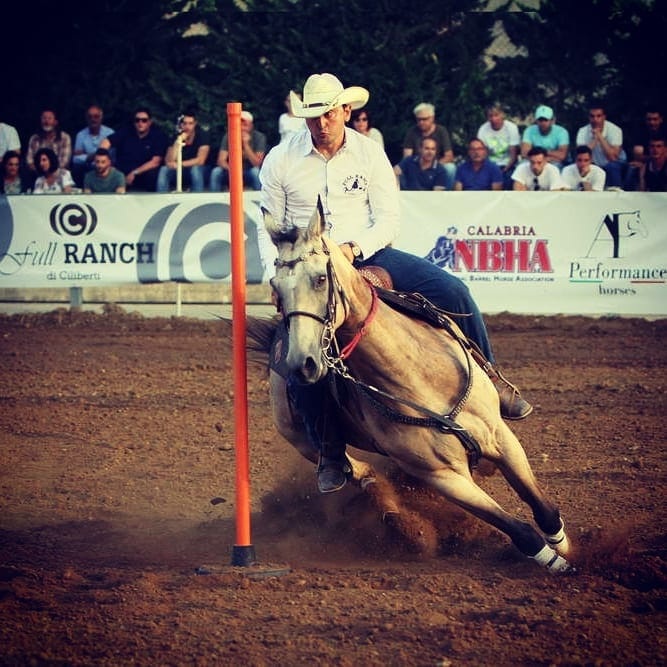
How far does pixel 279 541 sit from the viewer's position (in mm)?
6949

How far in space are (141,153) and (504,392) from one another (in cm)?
1057

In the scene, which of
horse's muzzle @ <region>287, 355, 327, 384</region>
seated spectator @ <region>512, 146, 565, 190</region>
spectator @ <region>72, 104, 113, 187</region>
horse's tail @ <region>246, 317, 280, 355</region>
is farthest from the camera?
spectator @ <region>72, 104, 113, 187</region>

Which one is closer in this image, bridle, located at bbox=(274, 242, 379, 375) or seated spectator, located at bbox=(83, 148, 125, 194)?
bridle, located at bbox=(274, 242, 379, 375)

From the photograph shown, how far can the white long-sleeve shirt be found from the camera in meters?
6.41

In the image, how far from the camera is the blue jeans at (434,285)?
644 cm

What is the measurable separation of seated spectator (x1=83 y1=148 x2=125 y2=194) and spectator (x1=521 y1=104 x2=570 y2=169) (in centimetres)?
532

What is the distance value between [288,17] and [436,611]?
43.6 ft

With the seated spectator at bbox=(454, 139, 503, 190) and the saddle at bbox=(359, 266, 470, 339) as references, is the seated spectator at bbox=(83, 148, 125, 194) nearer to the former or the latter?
the seated spectator at bbox=(454, 139, 503, 190)

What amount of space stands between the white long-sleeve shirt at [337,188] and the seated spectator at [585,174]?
338 inches

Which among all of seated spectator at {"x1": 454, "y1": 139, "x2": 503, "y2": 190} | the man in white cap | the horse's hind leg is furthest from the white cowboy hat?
seated spectator at {"x1": 454, "y1": 139, "x2": 503, "y2": 190}

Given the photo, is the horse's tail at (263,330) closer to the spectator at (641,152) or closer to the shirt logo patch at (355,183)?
the shirt logo patch at (355,183)

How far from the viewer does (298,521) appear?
7.36 m

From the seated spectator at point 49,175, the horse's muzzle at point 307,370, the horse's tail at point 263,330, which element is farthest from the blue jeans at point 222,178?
the horse's muzzle at point 307,370

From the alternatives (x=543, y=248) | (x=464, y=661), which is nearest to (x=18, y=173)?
(x=543, y=248)
